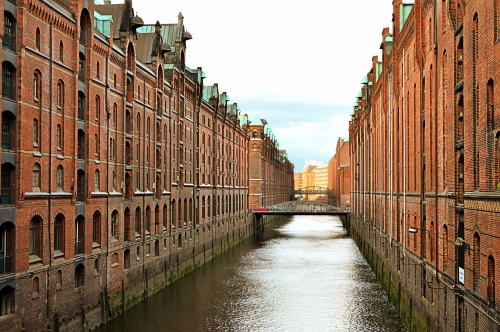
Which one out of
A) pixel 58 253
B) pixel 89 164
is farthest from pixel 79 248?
pixel 89 164

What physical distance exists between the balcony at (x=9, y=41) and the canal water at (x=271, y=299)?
14078 millimetres

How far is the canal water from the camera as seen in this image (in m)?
29.7

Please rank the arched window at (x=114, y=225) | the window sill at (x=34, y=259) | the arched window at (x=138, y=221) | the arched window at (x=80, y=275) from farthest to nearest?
the arched window at (x=138, y=221) → the arched window at (x=114, y=225) → the arched window at (x=80, y=275) → the window sill at (x=34, y=259)

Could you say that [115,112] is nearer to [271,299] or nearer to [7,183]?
[7,183]

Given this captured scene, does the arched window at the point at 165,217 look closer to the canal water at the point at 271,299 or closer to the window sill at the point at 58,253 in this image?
the canal water at the point at 271,299

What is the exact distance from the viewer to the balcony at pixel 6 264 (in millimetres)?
20094

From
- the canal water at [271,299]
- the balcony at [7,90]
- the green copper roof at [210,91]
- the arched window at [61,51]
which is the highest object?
the green copper roof at [210,91]

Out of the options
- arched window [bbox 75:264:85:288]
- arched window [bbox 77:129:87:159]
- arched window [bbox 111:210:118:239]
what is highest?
arched window [bbox 77:129:87:159]

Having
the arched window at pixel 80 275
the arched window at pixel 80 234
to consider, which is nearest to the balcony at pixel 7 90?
the arched window at pixel 80 234

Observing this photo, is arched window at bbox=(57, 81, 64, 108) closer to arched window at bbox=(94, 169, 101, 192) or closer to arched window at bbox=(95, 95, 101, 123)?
arched window at bbox=(95, 95, 101, 123)

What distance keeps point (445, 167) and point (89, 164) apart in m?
16.3

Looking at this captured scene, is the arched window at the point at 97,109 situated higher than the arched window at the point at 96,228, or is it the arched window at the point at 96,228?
the arched window at the point at 97,109

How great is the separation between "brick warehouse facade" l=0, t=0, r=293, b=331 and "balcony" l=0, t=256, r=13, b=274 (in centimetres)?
4

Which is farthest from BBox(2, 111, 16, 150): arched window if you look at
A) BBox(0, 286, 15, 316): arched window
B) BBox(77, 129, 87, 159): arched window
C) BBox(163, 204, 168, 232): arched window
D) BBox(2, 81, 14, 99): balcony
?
BBox(163, 204, 168, 232): arched window
